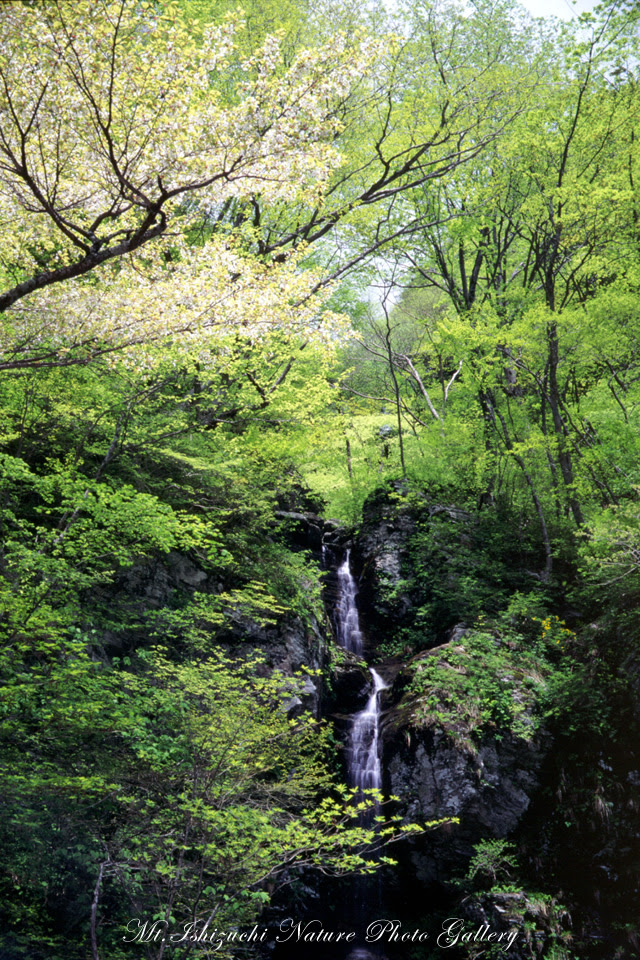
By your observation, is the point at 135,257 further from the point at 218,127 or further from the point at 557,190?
the point at 557,190

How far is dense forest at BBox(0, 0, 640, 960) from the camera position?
4.40 m

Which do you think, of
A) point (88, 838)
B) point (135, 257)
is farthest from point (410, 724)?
point (135, 257)

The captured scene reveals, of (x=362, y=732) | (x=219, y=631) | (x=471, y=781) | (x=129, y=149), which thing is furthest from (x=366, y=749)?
(x=129, y=149)

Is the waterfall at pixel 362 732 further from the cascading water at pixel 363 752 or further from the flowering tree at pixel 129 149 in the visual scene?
the flowering tree at pixel 129 149

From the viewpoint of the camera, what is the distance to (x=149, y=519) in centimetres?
563

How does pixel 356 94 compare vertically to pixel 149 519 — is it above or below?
Answer: above

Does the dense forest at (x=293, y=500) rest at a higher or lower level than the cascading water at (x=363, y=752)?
higher

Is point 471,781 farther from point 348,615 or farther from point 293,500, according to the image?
point 293,500

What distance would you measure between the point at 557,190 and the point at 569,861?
1093cm

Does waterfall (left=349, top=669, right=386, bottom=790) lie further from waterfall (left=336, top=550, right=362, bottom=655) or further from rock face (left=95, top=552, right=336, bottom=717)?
waterfall (left=336, top=550, right=362, bottom=655)

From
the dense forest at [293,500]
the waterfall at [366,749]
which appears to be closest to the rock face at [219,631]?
the dense forest at [293,500]

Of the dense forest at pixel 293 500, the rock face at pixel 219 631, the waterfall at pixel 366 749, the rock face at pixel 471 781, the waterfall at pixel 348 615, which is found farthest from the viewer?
the waterfall at pixel 348 615

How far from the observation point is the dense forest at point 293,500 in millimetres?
4402

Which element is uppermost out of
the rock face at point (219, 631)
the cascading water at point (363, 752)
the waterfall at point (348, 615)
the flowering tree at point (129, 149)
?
the flowering tree at point (129, 149)
